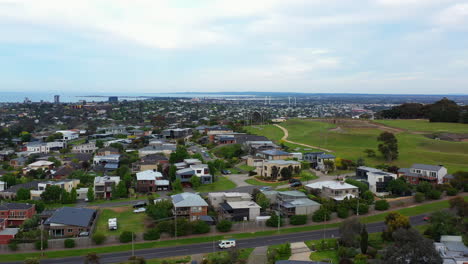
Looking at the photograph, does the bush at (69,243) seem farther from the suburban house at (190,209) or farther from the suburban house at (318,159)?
the suburban house at (318,159)

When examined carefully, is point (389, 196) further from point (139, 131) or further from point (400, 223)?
point (139, 131)

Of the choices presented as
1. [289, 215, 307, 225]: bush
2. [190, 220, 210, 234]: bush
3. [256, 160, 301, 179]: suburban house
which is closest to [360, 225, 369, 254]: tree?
[289, 215, 307, 225]: bush

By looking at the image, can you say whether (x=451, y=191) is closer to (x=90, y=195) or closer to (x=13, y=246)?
(x=90, y=195)

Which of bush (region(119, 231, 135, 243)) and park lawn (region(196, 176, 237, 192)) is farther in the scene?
park lawn (region(196, 176, 237, 192))

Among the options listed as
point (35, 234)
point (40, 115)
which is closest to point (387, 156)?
point (35, 234)

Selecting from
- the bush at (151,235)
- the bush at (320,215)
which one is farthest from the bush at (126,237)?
the bush at (320,215)

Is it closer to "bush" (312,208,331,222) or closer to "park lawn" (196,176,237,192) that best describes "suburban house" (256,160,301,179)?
"park lawn" (196,176,237,192)
